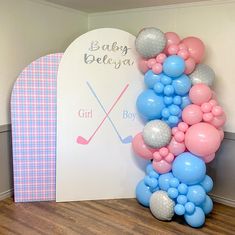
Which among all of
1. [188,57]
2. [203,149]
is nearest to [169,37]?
[188,57]

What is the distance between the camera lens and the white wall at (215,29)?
2764mm

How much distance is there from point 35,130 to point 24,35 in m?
0.97

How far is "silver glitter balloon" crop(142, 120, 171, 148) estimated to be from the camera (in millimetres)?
2473

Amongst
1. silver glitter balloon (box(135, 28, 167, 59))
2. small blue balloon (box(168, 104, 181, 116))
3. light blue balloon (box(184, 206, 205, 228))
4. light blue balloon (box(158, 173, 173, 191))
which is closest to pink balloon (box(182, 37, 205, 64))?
silver glitter balloon (box(135, 28, 167, 59))

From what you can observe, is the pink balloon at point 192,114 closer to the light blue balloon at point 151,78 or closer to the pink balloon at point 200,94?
the pink balloon at point 200,94

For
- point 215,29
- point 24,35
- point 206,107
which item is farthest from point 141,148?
point 24,35

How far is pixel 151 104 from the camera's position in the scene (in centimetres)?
254

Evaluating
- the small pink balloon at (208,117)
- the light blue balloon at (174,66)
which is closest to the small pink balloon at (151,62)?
the light blue balloon at (174,66)

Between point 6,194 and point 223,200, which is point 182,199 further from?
point 6,194

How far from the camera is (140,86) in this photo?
288 centimetres

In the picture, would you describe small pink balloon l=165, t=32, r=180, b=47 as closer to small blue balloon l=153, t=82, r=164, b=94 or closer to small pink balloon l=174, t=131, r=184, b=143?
small blue balloon l=153, t=82, r=164, b=94

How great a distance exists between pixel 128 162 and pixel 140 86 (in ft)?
2.56

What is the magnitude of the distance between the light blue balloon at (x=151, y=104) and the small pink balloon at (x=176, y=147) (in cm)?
28

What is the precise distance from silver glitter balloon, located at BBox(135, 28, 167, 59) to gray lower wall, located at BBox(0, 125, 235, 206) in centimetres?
111
